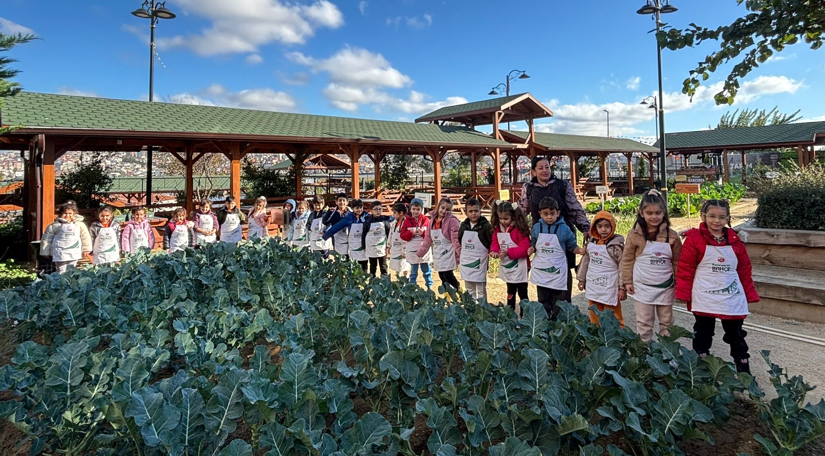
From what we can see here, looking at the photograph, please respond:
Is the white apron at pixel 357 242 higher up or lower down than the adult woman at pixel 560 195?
lower down

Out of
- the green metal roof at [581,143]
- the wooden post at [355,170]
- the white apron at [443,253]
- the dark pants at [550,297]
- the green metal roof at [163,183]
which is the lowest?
the dark pants at [550,297]

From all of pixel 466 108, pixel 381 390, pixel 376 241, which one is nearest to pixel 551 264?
pixel 381 390

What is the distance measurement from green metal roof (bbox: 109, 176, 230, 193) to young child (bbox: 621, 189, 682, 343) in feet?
64.2

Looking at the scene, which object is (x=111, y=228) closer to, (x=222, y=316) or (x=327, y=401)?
(x=222, y=316)

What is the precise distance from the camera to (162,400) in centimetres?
156

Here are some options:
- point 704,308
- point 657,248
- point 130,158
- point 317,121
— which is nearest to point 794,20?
point 657,248

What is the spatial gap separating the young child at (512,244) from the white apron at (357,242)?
2.26 meters

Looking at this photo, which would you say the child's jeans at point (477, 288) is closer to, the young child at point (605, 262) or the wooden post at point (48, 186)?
the young child at point (605, 262)

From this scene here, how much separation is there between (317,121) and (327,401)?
1330 cm

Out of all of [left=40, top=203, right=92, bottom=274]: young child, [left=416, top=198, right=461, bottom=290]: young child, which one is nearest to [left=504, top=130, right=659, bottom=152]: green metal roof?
[left=416, top=198, right=461, bottom=290]: young child

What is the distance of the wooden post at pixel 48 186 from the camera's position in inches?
301

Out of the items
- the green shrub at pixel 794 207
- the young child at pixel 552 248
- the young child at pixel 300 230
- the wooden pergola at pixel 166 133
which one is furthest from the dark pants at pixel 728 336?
the wooden pergola at pixel 166 133

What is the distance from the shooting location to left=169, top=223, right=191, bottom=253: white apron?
639cm

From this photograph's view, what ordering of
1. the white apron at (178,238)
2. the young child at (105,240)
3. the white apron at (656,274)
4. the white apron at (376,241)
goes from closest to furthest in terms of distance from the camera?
the white apron at (656,274) < the young child at (105,240) < the white apron at (376,241) < the white apron at (178,238)
